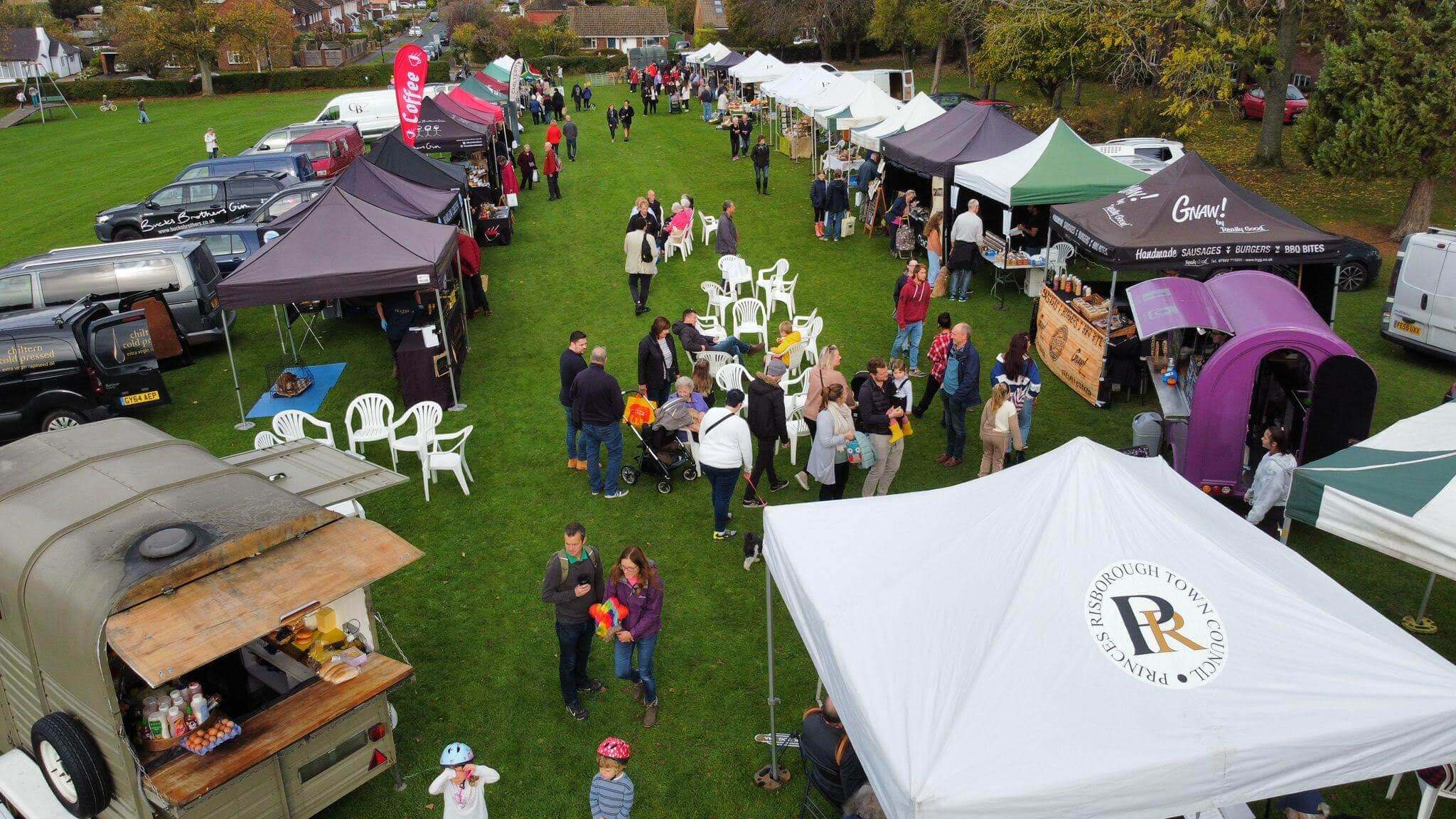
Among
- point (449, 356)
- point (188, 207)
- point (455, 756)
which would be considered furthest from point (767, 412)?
point (188, 207)

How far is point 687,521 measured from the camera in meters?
9.31

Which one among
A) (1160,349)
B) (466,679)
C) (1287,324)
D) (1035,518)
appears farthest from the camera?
(1160,349)

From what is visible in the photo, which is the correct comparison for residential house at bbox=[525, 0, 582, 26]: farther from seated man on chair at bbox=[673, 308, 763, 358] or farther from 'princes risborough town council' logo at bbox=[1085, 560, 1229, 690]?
'princes risborough town council' logo at bbox=[1085, 560, 1229, 690]

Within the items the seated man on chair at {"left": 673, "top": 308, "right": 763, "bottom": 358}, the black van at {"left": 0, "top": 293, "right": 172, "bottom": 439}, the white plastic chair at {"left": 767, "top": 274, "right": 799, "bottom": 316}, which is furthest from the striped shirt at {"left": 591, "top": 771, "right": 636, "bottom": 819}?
the white plastic chair at {"left": 767, "top": 274, "right": 799, "bottom": 316}

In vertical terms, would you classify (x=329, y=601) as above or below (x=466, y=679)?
above

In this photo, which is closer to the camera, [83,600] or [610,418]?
[83,600]

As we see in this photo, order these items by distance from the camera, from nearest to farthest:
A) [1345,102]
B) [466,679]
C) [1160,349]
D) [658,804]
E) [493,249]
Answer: [658,804], [466,679], [1160,349], [1345,102], [493,249]

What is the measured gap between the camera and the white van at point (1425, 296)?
1191 cm

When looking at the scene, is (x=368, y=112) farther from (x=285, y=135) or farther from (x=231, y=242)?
(x=231, y=242)

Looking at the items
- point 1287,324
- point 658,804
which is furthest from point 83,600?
point 1287,324

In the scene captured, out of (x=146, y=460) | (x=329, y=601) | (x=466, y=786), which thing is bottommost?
(x=466, y=786)

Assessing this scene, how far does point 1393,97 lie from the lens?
15977 mm

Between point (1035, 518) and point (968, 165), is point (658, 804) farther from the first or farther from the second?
point (968, 165)

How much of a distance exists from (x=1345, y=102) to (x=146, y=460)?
1944 cm
